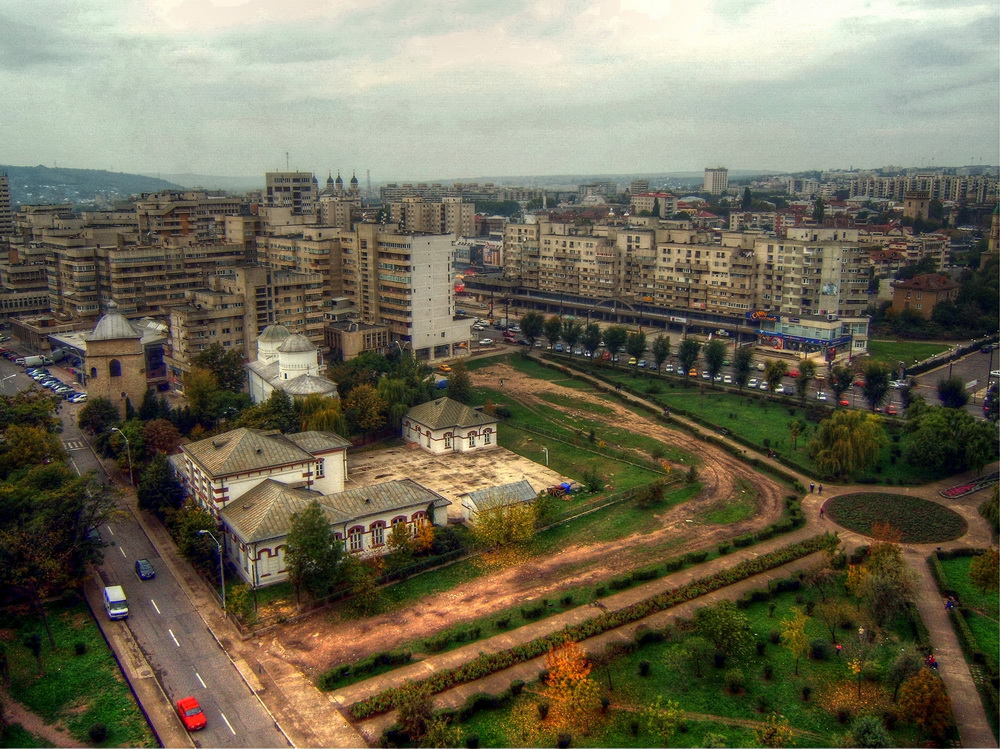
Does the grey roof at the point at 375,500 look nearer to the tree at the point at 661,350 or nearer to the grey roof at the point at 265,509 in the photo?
the grey roof at the point at 265,509

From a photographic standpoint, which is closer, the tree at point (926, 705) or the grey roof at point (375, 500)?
the tree at point (926, 705)

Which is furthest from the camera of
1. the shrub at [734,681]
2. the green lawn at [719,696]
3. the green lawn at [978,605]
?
the green lawn at [978,605]

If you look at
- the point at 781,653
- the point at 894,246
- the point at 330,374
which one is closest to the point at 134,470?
the point at 330,374

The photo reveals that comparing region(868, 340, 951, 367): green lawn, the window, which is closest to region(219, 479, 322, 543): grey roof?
the window

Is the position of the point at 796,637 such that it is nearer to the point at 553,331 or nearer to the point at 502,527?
the point at 502,527

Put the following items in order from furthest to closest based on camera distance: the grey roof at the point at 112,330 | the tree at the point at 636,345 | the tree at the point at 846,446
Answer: the tree at the point at 636,345 < the grey roof at the point at 112,330 < the tree at the point at 846,446

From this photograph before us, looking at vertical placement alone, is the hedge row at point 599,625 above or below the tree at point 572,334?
below

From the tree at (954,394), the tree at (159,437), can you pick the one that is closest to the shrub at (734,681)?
the tree at (159,437)
